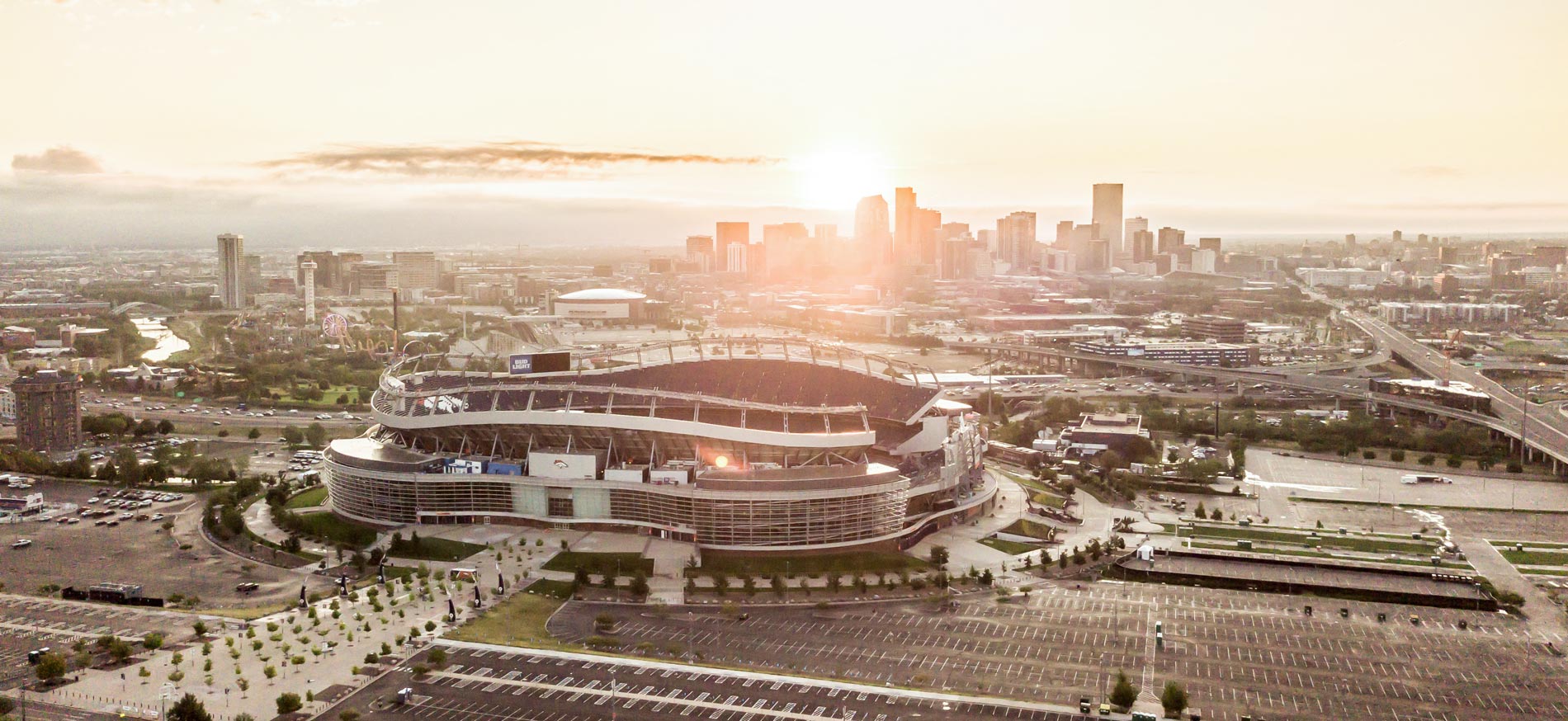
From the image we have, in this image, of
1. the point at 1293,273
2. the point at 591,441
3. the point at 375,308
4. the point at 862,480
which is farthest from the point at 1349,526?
the point at 1293,273

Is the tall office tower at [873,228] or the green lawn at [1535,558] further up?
the tall office tower at [873,228]

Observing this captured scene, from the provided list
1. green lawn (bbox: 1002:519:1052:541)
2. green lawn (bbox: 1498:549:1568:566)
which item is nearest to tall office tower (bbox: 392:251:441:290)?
green lawn (bbox: 1002:519:1052:541)

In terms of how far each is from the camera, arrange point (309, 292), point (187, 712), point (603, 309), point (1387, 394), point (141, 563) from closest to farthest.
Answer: point (187, 712) < point (141, 563) < point (1387, 394) < point (603, 309) < point (309, 292)

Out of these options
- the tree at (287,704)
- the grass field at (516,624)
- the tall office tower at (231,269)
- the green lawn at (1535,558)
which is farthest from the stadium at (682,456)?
the tall office tower at (231,269)

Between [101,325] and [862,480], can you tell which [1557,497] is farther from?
[101,325]

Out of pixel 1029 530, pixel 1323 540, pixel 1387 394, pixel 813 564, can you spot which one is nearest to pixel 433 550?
pixel 813 564

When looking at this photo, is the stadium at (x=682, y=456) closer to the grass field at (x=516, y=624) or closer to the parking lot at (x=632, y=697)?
the grass field at (x=516, y=624)

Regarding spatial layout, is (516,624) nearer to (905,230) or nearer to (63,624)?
(63,624)

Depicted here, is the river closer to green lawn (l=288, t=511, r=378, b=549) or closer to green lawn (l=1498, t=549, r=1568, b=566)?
green lawn (l=288, t=511, r=378, b=549)
